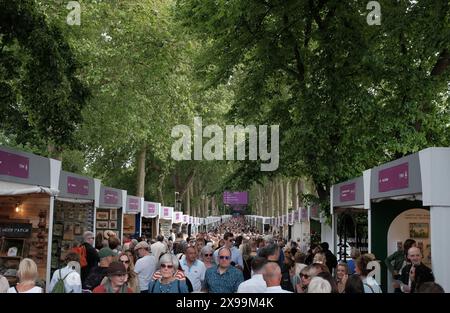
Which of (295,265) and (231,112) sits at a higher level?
(231,112)

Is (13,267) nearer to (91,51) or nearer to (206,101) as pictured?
(91,51)

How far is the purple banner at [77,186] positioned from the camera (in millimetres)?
13688

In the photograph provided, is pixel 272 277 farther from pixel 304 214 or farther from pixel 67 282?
pixel 304 214

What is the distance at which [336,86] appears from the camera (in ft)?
50.9

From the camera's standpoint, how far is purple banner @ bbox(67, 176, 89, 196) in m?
13.7

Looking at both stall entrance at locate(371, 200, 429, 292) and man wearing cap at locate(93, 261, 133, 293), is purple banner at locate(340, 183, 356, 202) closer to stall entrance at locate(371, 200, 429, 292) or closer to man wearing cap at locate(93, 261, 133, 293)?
stall entrance at locate(371, 200, 429, 292)

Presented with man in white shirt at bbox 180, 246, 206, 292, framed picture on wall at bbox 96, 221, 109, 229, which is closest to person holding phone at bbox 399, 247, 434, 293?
man in white shirt at bbox 180, 246, 206, 292

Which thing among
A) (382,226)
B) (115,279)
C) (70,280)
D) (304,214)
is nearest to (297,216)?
(304,214)

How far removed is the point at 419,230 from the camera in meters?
12.2

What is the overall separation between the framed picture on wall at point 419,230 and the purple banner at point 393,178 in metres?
1.85

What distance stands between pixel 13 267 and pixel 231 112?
11.6 m

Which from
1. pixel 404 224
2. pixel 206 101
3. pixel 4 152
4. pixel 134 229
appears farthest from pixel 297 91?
pixel 206 101

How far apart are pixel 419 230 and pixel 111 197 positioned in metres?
Result: 10.3

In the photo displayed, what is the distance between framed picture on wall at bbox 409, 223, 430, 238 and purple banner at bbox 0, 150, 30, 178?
25.7 feet
